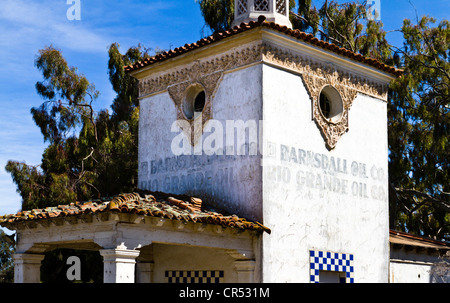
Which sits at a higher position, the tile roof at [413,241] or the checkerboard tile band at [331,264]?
the tile roof at [413,241]

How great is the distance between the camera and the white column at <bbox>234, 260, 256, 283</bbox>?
11023 millimetres

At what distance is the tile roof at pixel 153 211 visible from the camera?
9.49 m

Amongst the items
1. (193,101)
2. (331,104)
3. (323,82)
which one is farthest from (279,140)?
(193,101)

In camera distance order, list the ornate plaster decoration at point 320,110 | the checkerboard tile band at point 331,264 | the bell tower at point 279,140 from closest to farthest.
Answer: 1. the bell tower at point 279,140
2. the checkerboard tile band at point 331,264
3. the ornate plaster decoration at point 320,110

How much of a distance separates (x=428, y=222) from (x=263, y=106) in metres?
16.9

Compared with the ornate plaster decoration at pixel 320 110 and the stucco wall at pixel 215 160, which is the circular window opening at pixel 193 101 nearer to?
the stucco wall at pixel 215 160

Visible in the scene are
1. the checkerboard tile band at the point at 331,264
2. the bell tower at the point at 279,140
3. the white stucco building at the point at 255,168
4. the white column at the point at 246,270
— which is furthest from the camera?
the checkerboard tile band at the point at 331,264

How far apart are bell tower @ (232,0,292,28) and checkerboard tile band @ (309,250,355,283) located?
487 centimetres

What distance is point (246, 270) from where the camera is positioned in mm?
11078

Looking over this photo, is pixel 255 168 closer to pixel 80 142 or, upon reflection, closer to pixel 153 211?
pixel 153 211


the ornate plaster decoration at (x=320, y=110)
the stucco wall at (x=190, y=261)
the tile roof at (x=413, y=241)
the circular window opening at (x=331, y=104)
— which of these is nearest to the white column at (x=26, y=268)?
the stucco wall at (x=190, y=261)

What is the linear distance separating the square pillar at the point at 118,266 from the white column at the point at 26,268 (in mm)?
2278

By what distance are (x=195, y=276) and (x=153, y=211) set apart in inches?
112

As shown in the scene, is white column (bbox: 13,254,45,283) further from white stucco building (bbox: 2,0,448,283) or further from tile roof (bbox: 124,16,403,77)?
tile roof (bbox: 124,16,403,77)
